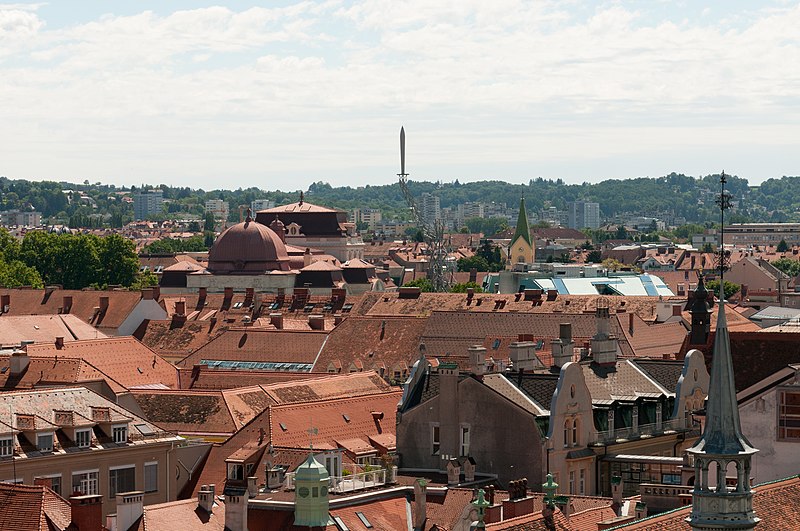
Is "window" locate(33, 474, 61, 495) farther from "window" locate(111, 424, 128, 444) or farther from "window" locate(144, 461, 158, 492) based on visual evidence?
"window" locate(144, 461, 158, 492)

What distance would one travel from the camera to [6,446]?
66.6m

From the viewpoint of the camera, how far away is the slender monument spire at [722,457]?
112 ft

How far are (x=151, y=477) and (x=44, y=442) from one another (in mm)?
5333

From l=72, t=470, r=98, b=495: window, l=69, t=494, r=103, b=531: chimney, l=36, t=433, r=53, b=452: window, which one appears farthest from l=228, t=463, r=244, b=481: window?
l=69, t=494, r=103, b=531: chimney

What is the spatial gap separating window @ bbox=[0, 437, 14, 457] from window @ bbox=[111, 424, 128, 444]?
4.87 meters

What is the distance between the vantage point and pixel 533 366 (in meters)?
74.4

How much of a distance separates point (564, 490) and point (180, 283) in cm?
12975

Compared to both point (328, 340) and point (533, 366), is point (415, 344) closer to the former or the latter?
point (328, 340)

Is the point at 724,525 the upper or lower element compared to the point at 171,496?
upper

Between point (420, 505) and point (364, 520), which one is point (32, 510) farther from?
point (420, 505)

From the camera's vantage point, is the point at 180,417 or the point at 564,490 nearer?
the point at 564,490

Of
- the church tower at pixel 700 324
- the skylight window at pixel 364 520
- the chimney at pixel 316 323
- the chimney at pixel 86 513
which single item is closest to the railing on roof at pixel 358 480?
the skylight window at pixel 364 520

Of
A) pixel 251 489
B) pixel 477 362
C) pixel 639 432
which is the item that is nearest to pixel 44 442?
pixel 477 362

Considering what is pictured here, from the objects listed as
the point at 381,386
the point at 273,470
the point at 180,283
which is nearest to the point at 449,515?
the point at 273,470
